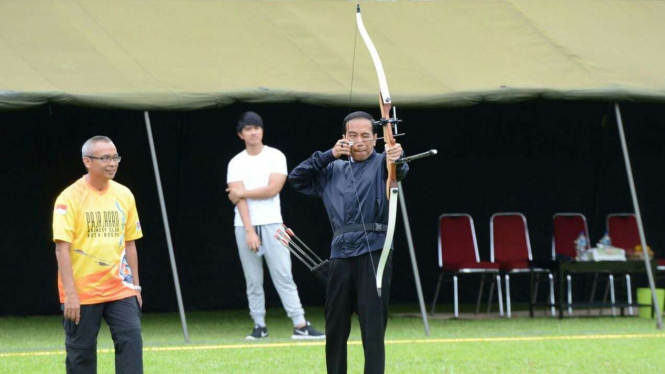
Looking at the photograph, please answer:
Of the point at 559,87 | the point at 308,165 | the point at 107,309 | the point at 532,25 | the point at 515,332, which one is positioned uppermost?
the point at 532,25

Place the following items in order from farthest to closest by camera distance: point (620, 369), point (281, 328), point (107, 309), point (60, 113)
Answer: point (60, 113) < point (281, 328) < point (620, 369) < point (107, 309)

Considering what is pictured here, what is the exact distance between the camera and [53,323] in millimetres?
10930

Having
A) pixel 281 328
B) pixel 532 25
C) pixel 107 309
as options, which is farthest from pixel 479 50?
pixel 107 309

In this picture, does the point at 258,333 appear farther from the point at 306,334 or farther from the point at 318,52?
the point at 318,52

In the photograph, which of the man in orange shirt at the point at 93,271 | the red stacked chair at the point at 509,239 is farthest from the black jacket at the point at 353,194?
the red stacked chair at the point at 509,239

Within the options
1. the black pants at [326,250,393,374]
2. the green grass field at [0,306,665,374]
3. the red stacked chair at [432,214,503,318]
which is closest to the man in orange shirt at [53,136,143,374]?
the black pants at [326,250,393,374]

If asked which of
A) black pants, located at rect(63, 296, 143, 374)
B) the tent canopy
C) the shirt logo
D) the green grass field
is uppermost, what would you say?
the tent canopy

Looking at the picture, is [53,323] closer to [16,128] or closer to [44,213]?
[44,213]

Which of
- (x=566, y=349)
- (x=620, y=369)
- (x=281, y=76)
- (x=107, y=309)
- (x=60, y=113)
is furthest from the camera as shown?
(x=60, y=113)

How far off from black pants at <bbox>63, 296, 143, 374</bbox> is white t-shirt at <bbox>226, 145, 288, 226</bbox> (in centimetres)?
353

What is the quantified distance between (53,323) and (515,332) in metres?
4.32

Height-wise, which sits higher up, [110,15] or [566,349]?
[110,15]

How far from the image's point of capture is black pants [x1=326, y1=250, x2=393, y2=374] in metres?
5.87

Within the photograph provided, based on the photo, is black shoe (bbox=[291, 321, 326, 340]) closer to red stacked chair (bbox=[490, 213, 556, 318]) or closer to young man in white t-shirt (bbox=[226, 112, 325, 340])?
young man in white t-shirt (bbox=[226, 112, 325, 340])
